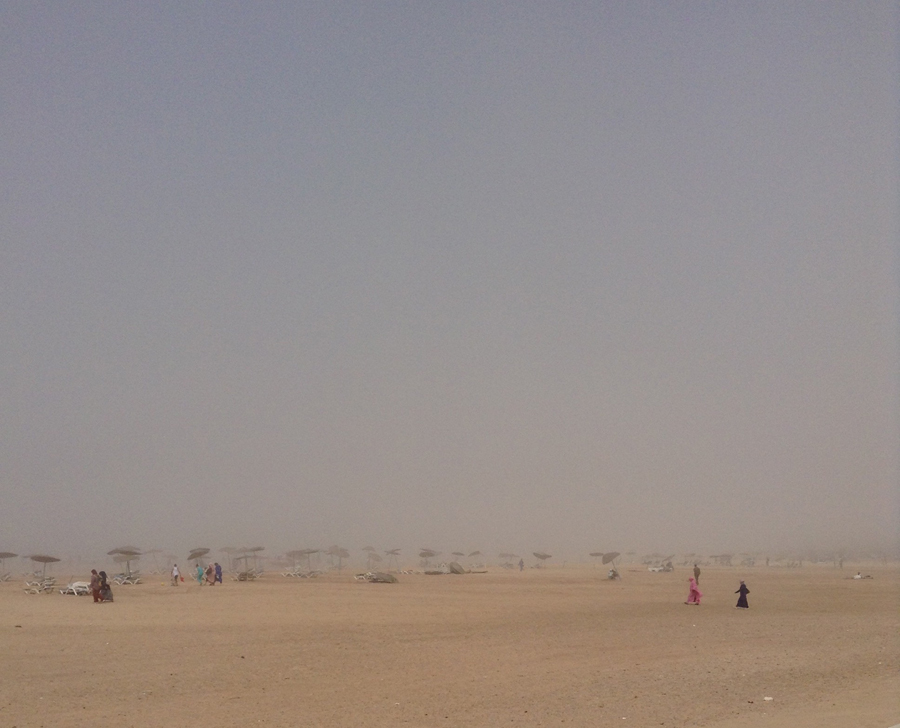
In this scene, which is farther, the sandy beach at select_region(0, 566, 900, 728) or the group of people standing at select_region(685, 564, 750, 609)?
the group of people standing at select_region(685, 564, 750, 609)

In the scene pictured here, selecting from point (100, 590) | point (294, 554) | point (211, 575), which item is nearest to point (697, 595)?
point (100, 590)

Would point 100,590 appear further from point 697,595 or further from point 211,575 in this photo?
point 697,595

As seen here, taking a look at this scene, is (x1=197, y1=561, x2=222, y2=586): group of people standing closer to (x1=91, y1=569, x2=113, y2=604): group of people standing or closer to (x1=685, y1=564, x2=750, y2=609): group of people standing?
(x1=91, y1=569, x2=113, y2=604): group of people standing

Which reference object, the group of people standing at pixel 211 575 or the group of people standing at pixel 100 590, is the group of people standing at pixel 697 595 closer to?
the group of people standing at pixel 100 590

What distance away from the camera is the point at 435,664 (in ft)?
64.4

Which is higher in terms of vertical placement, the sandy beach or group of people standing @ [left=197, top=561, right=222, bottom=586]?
the sandy beach

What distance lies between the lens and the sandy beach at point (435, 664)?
14.4m

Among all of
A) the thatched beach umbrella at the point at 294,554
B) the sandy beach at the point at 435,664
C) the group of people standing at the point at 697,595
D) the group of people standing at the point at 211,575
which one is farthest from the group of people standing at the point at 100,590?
the thatched beach umbrella at the point at 294,554

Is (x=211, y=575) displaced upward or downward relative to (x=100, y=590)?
downward

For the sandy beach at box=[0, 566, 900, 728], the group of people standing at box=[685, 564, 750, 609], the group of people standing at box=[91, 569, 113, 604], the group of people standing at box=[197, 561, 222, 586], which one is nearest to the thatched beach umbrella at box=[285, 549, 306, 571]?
the group of people standing at box=[197, 561, 222, 586]

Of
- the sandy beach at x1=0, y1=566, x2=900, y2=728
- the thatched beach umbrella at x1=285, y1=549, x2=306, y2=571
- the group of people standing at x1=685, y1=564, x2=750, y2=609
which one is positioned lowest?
the thatched beach umbrella at x1=285, y1=549, x2=306, y2=571

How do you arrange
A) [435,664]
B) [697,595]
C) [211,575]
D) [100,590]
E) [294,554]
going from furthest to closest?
[294,554] → [211,575] → [697,595] → [100,590] → [435,664]

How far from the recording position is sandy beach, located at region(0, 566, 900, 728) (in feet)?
47.4

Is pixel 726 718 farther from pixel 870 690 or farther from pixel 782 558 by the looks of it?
pixel 782 558
